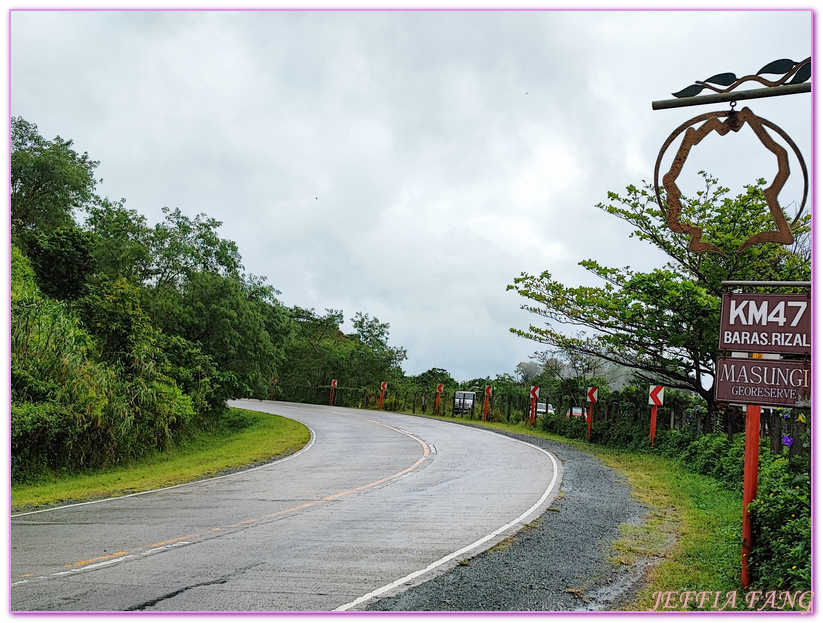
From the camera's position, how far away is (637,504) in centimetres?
1213

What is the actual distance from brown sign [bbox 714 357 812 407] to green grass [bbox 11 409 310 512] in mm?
10647

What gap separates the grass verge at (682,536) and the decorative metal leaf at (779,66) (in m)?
4.54

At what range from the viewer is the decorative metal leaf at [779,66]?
11.6 ft

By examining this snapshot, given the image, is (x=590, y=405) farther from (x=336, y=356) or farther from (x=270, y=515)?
(x=336, y=356)

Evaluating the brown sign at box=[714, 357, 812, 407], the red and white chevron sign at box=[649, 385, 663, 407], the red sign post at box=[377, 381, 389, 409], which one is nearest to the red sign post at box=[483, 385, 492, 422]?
the red sign post at box=[377, 381, 389, 409]

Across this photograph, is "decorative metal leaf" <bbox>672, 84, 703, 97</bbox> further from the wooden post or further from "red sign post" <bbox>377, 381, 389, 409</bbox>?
"red sign post" <bbox>377, 381, 389, 409</bbox>

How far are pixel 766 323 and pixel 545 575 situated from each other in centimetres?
341

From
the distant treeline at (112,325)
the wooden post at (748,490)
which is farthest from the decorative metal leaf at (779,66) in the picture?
the distant treeline at (112,325)

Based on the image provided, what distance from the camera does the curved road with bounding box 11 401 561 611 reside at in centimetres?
605

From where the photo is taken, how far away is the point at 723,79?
147 inches

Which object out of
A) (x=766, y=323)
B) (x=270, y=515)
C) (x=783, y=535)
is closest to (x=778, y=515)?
(x=783, y=535)

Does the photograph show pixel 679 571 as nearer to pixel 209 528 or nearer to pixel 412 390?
pixel 209 528

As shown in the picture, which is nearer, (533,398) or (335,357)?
(533,398)

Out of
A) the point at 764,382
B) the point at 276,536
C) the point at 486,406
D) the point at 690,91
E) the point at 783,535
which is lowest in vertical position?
the point at 486,406
